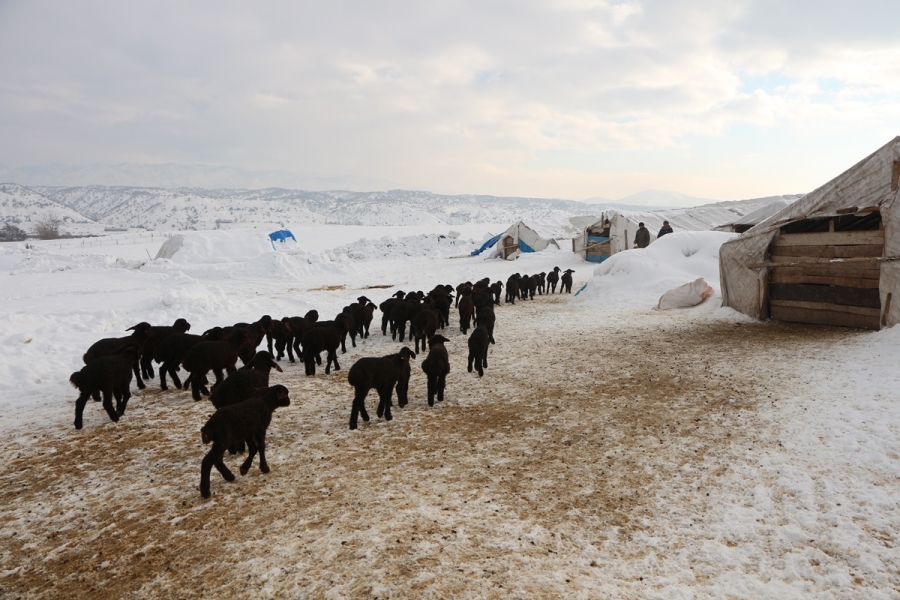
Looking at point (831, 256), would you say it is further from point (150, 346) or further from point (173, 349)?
point (150, 346)

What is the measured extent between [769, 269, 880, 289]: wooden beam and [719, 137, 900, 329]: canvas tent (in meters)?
0.02

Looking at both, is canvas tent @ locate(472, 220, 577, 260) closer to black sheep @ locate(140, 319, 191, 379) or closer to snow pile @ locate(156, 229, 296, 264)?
snow pile @ locate(156, 229, 296, 264)

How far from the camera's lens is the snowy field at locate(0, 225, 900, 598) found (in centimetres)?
357

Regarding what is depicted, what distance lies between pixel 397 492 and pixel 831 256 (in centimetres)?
1127

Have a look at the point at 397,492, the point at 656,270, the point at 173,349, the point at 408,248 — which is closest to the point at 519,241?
the point at 408,248

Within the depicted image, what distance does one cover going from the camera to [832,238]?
1100 centimetres

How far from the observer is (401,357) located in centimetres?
716

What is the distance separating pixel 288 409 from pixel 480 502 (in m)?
3.86

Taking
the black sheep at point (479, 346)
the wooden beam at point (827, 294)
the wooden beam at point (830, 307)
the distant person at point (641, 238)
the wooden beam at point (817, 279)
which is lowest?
the black sheep at point (479, 346)

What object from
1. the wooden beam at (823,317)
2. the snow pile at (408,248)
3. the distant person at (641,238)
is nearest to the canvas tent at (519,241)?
the snow pile at (408,248)

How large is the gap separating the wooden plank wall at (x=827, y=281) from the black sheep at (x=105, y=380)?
523 inches

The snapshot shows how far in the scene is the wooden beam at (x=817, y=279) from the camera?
33.6ft

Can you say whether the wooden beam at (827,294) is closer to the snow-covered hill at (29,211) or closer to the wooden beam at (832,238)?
the wooden beam at (832,238)

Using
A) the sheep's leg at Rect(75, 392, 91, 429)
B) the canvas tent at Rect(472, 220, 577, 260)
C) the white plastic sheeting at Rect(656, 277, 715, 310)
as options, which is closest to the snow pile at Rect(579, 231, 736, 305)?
the white plastic sheeting at Rect(656, 277, 715, 310)
